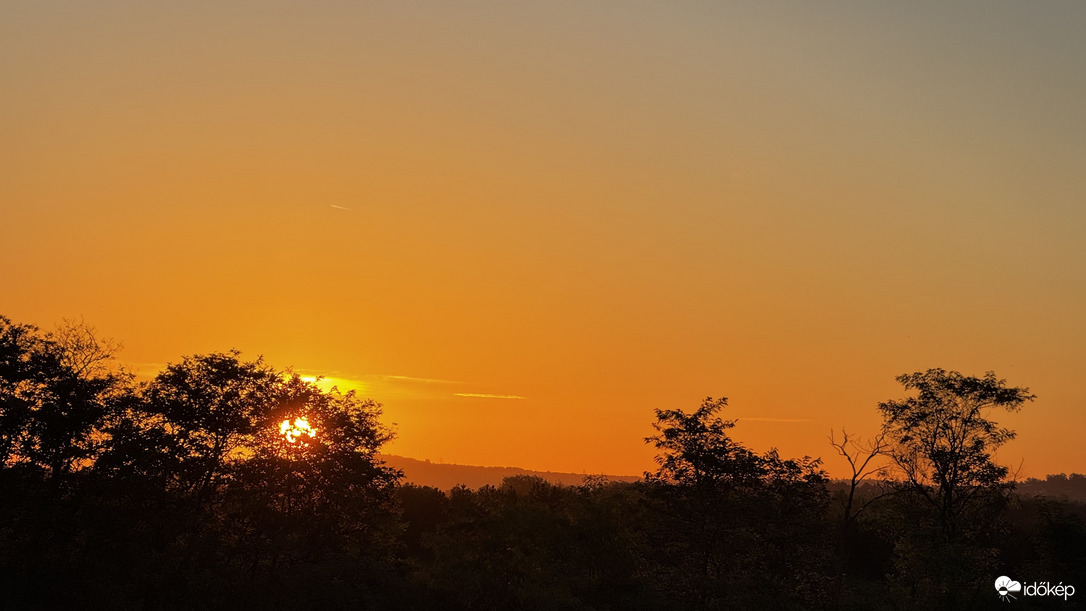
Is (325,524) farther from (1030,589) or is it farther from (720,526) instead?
(1030,589)

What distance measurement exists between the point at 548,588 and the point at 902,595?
2468cm

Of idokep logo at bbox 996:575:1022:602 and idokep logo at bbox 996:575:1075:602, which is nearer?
idokep logo at bbox 996:575:1022:602

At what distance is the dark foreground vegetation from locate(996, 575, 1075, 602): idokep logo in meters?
1.19

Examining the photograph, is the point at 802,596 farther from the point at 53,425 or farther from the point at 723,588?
the point at 53,425

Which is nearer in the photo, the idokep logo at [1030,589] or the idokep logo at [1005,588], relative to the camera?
the idokep logo at [1005,588]

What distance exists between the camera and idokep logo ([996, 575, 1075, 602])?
213 ft

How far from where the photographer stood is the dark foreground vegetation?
5281 centimetres

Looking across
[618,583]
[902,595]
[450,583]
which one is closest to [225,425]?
[450,583]

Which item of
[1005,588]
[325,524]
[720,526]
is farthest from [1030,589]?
[325,524]

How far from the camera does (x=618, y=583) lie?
65.7 metres

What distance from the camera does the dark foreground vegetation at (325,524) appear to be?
52812 mm

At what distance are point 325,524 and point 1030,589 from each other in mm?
54069

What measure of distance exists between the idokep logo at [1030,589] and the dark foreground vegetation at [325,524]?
1186 mm

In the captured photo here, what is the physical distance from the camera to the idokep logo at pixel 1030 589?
65062 millimetres
